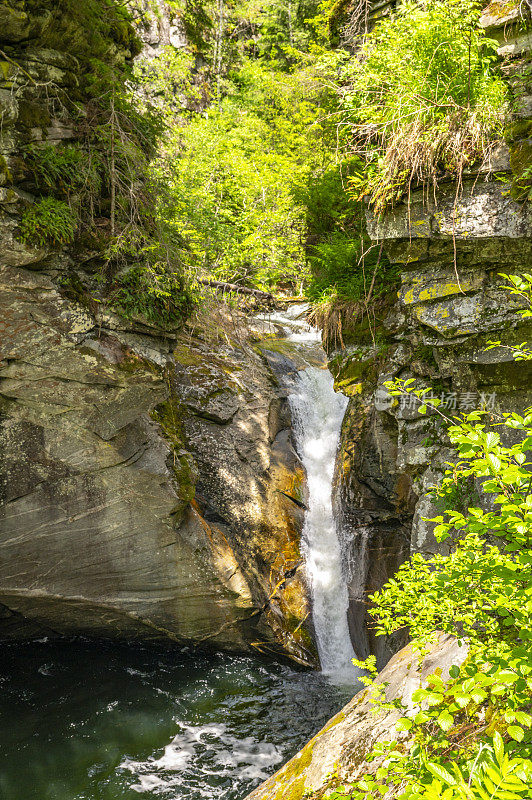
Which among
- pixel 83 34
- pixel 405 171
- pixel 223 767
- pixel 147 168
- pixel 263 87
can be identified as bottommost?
pixel 223 767

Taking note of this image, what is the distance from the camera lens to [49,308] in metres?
7.06

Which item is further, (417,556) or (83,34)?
(83,34)

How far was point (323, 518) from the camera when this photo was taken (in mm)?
9719

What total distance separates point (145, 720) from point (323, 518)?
4.52m

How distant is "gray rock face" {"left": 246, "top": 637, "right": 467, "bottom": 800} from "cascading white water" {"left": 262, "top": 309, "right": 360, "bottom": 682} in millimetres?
4403

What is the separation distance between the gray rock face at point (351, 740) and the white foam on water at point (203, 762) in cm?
201

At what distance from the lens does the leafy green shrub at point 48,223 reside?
6.62 m

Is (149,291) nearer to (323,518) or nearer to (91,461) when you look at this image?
(91,461)

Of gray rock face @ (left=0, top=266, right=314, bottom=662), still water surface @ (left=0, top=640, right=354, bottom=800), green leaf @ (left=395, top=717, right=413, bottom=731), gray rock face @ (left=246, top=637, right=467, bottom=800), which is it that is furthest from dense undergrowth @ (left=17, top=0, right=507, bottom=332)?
still water surface @ (left=0, top=640, right=354, bottom=800)

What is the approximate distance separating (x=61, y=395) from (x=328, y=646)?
619cm

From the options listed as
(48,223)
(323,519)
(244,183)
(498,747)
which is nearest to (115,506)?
(323,519)

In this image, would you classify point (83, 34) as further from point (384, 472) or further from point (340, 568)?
point (340, 568)

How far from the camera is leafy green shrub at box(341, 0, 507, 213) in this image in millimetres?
4766

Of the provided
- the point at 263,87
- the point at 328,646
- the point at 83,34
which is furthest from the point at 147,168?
the point at 263,87
